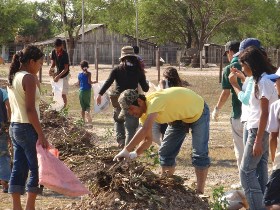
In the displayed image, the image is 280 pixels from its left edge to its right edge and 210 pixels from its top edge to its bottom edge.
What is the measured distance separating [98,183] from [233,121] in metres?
2.35

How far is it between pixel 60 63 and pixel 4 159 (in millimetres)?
5675

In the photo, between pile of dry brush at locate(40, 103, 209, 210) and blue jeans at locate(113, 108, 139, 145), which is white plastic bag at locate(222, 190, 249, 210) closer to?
pile of dry brush at locate(40, 103, 209, 210)

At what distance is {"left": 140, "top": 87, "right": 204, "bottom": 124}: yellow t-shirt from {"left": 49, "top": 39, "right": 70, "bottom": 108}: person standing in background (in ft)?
21.6

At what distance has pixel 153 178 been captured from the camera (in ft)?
22.4

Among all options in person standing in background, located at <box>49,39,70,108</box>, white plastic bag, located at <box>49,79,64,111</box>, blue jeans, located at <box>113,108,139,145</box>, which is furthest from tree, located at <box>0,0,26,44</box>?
blue jeans, located at <box>113,108,139,145</box>

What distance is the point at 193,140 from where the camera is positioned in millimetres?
7949

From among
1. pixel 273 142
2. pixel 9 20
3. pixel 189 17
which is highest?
pixel 189 17

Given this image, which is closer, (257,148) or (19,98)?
(257,148)

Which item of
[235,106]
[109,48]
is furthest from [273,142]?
[109,48]

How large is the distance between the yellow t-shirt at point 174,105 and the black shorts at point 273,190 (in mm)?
1411

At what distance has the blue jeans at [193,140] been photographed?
7.86 meters

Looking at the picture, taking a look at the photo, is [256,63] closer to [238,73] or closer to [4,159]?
[238,73]

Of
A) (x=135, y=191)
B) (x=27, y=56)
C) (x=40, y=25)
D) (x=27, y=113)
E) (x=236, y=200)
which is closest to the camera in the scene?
(x=135, y=191)

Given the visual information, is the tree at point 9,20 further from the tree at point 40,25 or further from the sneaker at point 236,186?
the sneaker at point 236,186
